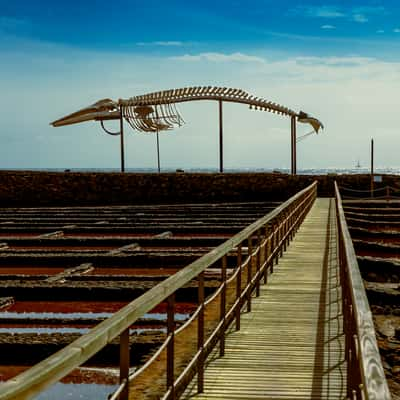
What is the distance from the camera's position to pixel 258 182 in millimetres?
26594

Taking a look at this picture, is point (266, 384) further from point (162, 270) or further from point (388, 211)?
point (388, 211)

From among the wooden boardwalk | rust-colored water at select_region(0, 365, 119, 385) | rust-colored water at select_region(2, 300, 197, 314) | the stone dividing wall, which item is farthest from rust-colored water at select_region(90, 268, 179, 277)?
the stone dividing wall

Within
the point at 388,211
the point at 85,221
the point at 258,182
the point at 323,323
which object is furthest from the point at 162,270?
the point at 258,182

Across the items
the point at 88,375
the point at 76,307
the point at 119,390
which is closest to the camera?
the point at 119,390

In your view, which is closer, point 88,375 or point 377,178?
point 88,375

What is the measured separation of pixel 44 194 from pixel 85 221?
9195 mm

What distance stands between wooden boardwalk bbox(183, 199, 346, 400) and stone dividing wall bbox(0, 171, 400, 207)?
17827mm

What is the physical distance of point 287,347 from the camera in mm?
5230

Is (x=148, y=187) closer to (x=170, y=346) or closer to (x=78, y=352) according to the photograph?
(x=170, y=346)

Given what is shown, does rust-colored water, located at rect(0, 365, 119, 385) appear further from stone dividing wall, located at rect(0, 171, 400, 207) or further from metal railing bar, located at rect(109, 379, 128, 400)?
stone dividing wall, located at rect(0, 171, 400, 207)

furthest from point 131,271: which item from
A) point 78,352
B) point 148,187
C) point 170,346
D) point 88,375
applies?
point 148,187

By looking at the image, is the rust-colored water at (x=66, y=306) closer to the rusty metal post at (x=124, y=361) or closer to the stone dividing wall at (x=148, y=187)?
the rusty metal post at (x=124, y=361)

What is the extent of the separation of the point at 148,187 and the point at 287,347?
22.4 m

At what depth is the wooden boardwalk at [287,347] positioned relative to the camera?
4.25 meters
